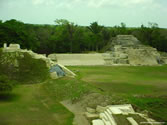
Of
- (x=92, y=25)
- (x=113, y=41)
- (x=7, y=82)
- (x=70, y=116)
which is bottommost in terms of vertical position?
(x=70, y=116)

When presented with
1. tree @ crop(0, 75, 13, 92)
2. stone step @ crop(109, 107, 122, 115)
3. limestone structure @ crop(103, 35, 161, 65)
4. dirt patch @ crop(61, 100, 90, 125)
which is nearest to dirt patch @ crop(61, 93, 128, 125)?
dirt patch @ crop(61, 100, 90, 125)

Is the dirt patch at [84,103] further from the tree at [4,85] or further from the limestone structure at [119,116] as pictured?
the tree at [4,85]

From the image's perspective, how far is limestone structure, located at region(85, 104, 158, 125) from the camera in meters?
9.82

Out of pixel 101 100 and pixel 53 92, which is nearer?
pixel 101 100

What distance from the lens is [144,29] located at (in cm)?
5431

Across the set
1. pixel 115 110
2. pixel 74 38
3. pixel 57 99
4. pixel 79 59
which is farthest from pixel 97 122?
pixel 74 38

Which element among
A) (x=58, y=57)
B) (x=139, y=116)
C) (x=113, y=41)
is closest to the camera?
(x=139, y=116)

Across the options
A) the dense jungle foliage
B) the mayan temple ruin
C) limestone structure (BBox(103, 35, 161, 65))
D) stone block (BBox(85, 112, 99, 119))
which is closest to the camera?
stone block (BBox(85, 112, 99, 119))

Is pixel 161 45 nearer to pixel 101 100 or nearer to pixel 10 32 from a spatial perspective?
pixel 10 32

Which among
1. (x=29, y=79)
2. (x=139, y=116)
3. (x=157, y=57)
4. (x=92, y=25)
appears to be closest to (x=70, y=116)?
(x=139, y=116)

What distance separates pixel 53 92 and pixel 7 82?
351 centimetres

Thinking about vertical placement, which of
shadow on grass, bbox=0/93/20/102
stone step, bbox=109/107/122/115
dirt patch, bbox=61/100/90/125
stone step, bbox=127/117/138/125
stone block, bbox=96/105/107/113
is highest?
stone step, bbox=109/107/122/115

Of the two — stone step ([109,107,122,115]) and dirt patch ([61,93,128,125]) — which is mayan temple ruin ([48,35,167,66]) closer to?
dirt patch ([61,93,128,125])

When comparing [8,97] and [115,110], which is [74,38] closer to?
[8,97]
